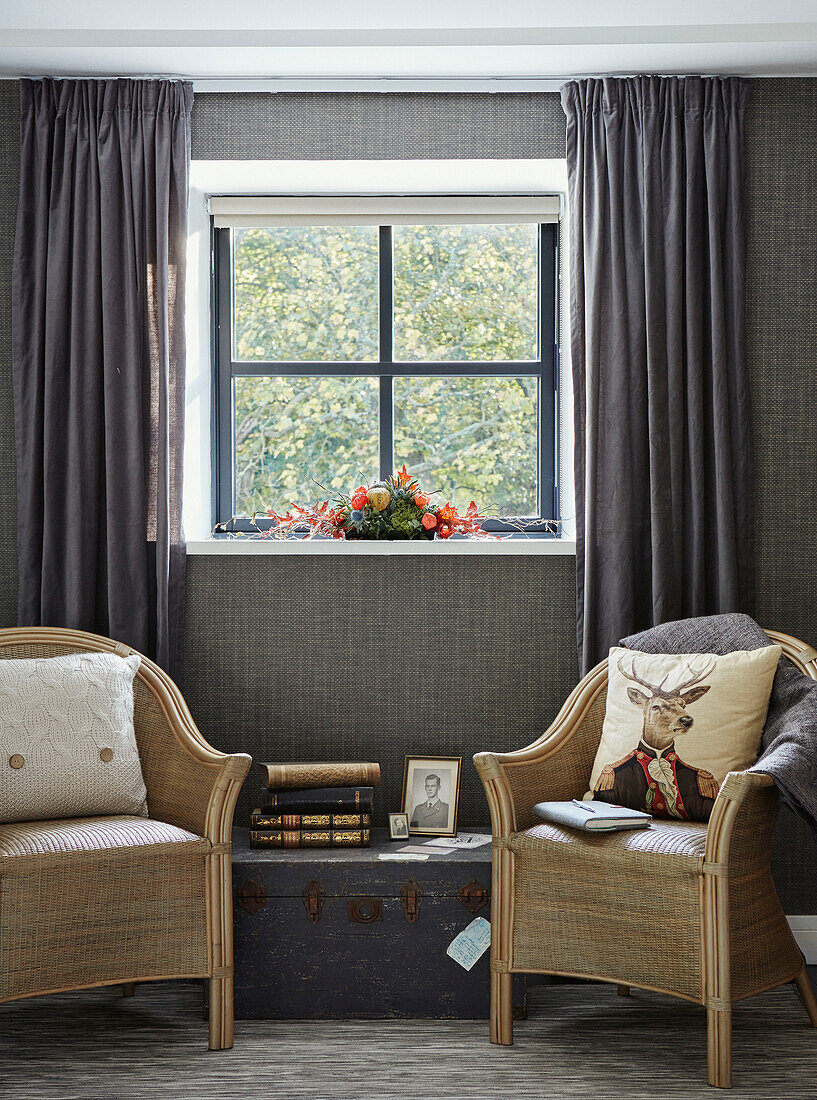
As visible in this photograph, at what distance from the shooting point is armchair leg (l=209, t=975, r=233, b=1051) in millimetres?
2148

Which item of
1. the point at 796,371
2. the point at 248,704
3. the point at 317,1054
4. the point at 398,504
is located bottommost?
the point at 317,1054

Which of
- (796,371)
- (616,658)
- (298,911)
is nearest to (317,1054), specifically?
(298,911)

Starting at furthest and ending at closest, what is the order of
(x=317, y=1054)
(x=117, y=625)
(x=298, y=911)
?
(x=117, y=625) → (x=298, y=911) → (x=317, y=1054)

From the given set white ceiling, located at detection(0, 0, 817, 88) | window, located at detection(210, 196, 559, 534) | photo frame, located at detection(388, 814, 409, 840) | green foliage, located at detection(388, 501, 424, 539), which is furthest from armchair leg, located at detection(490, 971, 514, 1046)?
white ceiling, located at detection(0, 0, 817, 88)

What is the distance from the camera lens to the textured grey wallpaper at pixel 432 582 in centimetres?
284

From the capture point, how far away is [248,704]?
9.35ft

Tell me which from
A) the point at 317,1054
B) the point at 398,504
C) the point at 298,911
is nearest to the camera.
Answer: the point at 317,1054

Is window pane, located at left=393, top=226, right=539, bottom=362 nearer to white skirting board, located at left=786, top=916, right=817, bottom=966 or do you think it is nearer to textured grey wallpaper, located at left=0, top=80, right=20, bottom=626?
textured grey wallpaper, located at left=0, top=80, right=20, bottom=626

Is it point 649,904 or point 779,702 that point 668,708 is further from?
point 649,904

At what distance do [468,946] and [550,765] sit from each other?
488 mm

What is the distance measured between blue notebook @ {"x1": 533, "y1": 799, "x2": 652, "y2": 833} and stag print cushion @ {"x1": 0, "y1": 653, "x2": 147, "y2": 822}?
1.03 meters

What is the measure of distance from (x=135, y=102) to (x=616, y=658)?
7.13 ft

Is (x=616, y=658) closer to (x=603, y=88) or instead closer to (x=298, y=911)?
(x=298, y=911)

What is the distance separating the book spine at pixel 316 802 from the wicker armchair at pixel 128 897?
240mm
